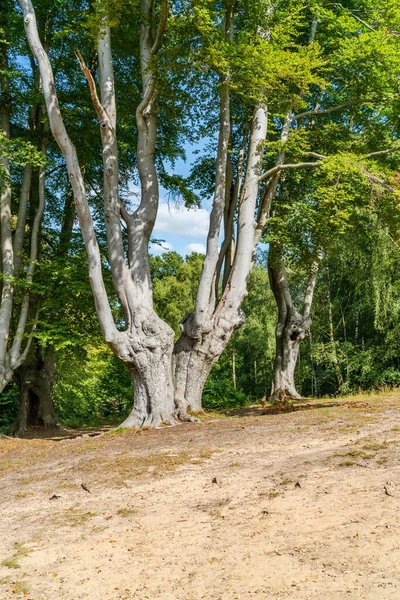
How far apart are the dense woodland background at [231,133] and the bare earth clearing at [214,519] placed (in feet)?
16.3

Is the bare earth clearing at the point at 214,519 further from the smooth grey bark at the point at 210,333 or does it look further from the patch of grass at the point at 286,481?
the smooth grey bark at the point at 210,333

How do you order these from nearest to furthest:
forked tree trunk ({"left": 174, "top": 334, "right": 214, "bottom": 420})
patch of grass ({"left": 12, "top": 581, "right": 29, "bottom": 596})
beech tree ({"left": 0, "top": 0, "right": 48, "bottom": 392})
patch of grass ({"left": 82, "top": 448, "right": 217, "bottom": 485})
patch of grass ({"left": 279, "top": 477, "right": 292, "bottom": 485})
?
patch of grass ({"left": 12, "top": 581, "right": 29, "bottom": 596}), patch of grass ({"left": 279, "top": 477, "right": 292, "bottom": 485}), patch of grass ({"left": 82, "top": 448, "right": 217, "bottom": 485}), forked tree trunk ({"left": 174, "top": 334, "right": 214, "bottom": 420}), beech tree ({"left": 0, "top": 0, "right": 48, "bottom": 392})

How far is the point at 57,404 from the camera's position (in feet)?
82.6

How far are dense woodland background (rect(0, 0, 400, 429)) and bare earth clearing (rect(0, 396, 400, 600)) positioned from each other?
4.98 m

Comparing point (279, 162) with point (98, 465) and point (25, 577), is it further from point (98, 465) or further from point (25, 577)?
point (25, 577)

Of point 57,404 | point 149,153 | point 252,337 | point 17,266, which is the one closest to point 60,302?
point 17,266

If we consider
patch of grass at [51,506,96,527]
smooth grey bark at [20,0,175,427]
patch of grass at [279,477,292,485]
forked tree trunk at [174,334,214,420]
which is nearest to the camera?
patch of grass at [51,506,96,527]

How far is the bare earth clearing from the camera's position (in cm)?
357

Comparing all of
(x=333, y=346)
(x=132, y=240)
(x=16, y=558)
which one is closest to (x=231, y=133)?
(x=132, y=240)

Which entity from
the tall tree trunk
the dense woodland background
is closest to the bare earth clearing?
the dense woodland background

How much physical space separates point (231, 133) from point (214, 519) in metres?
11.8

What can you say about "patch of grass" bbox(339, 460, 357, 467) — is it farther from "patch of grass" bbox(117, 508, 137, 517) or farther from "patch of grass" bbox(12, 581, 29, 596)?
"patch of grass" bbox(12, 581, 29, 596)

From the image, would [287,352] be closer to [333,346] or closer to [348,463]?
[333,346]

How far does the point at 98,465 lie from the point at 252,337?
83.8 feet
